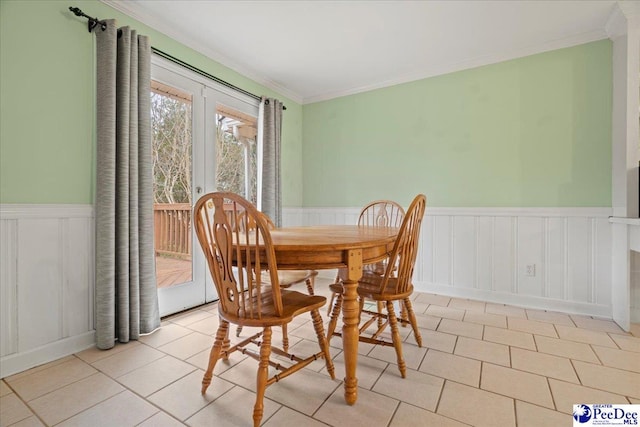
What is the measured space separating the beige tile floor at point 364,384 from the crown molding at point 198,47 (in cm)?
230

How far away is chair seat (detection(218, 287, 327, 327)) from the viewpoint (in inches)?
49.6

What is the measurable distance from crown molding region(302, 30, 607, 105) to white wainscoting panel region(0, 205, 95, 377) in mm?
2972

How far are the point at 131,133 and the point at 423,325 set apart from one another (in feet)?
8.24

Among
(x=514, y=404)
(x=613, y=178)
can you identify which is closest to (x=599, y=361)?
(x=514, y=404)

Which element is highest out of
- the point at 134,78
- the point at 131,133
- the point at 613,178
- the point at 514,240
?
the point at 134,78

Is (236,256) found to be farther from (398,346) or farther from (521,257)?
(521,257)

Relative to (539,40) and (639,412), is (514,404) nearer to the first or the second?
(639,412)

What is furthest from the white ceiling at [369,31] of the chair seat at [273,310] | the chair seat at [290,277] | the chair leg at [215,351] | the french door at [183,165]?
the chair leg at [215,351]

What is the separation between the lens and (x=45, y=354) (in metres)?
1.78

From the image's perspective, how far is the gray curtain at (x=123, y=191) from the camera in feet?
6.27

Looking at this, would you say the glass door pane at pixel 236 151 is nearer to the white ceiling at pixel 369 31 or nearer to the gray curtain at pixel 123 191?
the white ceiling at pixel 369 31

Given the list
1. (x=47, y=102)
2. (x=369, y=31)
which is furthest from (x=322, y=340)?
(x=369, y=31)

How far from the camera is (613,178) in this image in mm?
2406

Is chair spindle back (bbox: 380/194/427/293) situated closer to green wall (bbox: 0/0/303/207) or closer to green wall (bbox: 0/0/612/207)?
green wall (bbox: 0/0/612/207)
